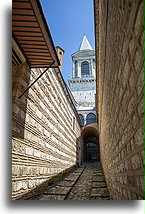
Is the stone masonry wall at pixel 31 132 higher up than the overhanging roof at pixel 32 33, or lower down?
lower down

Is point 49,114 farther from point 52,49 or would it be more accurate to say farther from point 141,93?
point 141,93

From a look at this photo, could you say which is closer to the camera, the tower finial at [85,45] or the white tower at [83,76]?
the white tower at [83,76]

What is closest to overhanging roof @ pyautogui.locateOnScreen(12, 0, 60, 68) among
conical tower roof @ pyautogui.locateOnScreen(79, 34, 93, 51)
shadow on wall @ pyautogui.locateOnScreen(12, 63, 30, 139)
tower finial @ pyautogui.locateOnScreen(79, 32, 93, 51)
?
shadow on wall @ pyautogui.locateOnScreen(12, 63, 30, 139)

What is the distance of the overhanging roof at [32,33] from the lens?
2084 millimetres

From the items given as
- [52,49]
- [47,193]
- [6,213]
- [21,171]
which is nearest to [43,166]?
[47,193]

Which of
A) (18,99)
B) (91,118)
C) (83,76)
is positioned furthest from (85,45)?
(18,99)

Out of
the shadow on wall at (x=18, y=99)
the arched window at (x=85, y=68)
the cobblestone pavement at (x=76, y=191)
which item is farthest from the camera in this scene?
the arched window at (x=85, y=68)

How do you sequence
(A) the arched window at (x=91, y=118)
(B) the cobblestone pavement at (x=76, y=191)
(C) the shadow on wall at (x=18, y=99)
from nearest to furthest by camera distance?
(C) the shadow on wall at (x=18, y=99) < (B) the cobblestone pavement at (x=76, y=191) < (A) the arched window at (x=91, y=118)

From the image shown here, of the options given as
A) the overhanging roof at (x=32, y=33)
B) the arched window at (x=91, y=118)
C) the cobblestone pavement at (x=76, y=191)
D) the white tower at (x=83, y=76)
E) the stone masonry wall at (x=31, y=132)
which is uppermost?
the white tower at (x=83, y=76)

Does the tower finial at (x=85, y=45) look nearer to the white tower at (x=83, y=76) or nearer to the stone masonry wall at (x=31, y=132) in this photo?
the white tower at (x=83, y=76)

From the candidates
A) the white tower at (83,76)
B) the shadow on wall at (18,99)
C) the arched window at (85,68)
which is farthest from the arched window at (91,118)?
the shadow on wall at (18,99)

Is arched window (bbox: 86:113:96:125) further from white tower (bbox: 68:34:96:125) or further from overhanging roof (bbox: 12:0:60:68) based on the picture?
overhanging roof (bbox: 12:0:60:68)

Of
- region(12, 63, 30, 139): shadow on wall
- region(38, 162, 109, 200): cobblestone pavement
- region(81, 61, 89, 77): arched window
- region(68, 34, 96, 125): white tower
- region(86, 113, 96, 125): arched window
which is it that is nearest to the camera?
region(12, 63, 30, 139): shadow on wall

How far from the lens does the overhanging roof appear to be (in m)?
2.08
